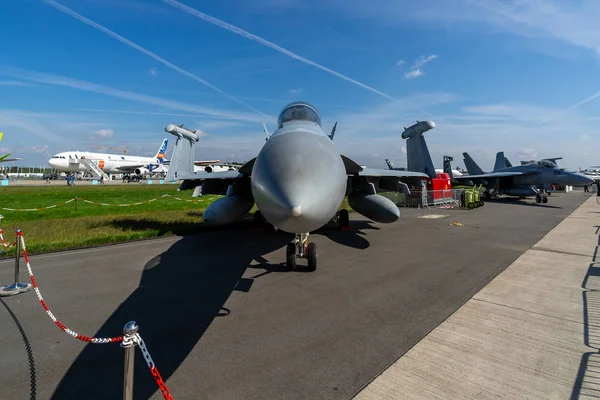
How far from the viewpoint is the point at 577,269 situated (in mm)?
6348

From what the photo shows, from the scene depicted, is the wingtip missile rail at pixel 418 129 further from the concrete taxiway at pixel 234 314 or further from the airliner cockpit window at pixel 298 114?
the airliner cockpit window at pixel 298 114

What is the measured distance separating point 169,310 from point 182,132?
887cm

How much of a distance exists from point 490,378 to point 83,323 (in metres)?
4.70

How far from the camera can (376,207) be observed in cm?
830

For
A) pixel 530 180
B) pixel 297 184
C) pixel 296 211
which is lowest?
pixel 296 211

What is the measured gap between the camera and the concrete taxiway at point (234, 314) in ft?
9.29

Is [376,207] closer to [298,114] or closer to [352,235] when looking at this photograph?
[352,235]

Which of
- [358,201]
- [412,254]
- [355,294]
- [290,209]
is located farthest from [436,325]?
[358,201]

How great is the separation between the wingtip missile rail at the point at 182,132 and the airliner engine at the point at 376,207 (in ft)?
23.2

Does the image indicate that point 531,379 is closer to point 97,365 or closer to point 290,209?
point 290,209

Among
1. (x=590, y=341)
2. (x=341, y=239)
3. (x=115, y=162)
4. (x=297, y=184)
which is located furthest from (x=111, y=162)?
(x=590, y=341)


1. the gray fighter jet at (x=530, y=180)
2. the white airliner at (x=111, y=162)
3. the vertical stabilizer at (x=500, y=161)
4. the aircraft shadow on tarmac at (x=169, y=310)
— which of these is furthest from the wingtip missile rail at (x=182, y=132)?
the white airliner at (x=111, y=162)

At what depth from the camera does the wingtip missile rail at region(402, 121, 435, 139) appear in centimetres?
1375

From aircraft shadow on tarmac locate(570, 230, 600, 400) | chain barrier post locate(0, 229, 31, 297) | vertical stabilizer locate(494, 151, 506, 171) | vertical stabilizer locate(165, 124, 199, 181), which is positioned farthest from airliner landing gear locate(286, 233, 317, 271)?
vertical stabilizer locate(494, 151, 506, 171)
